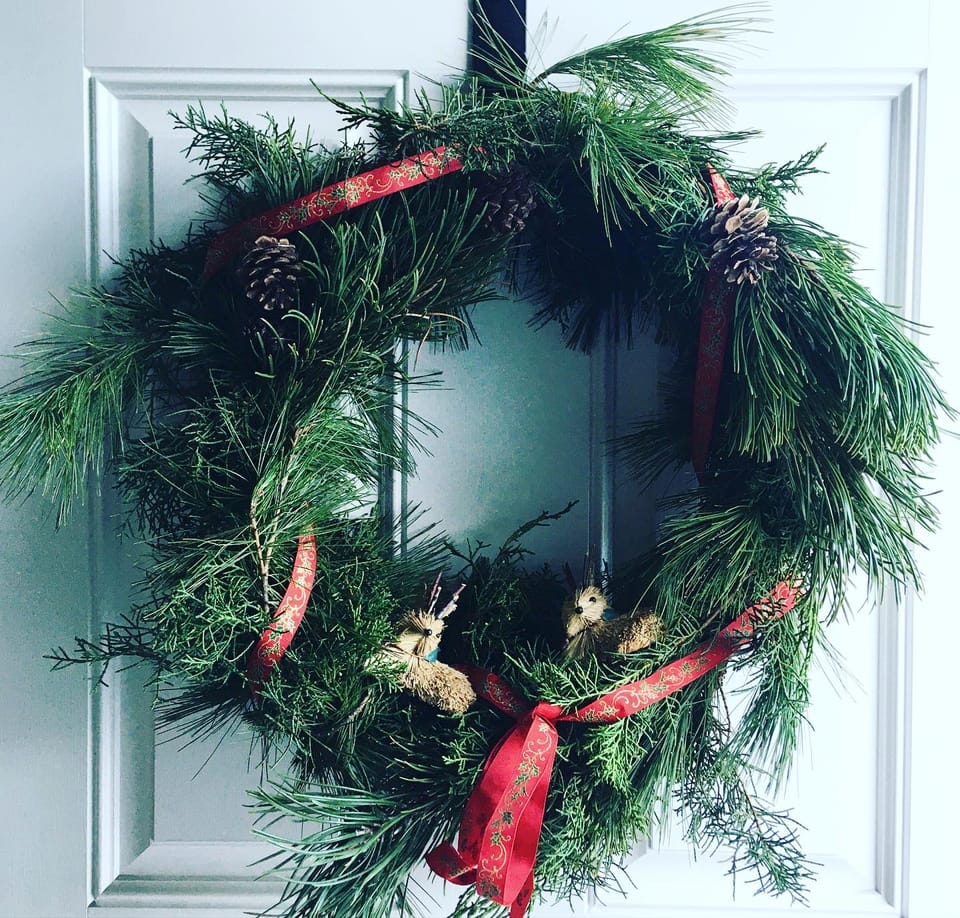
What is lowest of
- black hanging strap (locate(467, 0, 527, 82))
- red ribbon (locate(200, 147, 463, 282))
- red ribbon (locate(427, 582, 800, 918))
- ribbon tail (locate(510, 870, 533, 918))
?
ribbon tail (locate(510, 870, 533, 918))

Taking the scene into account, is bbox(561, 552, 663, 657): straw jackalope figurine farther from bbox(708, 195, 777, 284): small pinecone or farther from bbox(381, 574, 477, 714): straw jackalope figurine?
bbox(708, 195, 777, 284): small pinecone

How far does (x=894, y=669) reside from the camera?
78 centimetres

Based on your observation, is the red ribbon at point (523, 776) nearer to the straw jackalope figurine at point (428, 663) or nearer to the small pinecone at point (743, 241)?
the straw jackalope figurine at point (428, 663)

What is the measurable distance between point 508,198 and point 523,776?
0.48m

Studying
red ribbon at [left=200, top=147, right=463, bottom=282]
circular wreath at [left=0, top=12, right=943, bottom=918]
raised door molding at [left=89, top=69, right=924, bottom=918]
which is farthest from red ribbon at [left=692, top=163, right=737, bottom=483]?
red ribbon at [left=200, top=147, right=463, bottom=282]

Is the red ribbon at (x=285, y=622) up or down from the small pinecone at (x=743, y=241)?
down

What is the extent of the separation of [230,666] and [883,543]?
54cm

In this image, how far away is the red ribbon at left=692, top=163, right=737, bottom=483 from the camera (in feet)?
2.04

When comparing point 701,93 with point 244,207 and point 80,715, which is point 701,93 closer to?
point 244,207

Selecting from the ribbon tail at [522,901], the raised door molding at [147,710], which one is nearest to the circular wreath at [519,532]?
the ribbon tail at [522,901]

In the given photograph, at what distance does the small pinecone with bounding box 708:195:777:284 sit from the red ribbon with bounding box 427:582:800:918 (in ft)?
0.87

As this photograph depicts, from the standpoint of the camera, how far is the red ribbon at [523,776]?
0.58m

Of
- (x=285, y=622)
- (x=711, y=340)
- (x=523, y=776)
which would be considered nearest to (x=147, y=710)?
(x=285, y=622)

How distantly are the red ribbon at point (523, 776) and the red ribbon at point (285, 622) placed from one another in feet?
0.63
